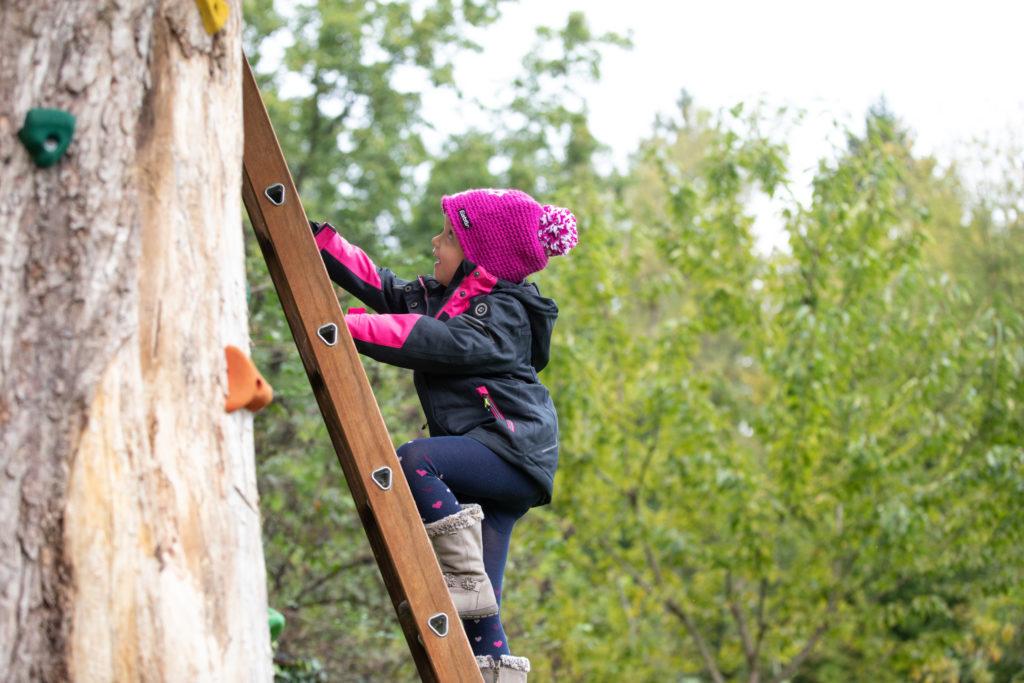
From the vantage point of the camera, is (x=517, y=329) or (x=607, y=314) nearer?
(x=517, y=329)

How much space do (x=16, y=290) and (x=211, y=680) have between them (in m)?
0.65

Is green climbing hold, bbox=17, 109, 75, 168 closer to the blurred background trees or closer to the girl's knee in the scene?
the girl's knee

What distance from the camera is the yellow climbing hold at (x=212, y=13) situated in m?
1.58

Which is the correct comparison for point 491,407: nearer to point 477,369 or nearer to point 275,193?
point 477,369

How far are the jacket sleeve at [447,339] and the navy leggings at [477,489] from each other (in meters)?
0.20

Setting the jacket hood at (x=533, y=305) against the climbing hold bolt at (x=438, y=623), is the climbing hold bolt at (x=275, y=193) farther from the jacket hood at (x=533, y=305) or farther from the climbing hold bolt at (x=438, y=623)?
the climbing hold bolt at (x=438, y=623)

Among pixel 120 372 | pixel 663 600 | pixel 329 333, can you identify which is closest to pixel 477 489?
pixel 329 333

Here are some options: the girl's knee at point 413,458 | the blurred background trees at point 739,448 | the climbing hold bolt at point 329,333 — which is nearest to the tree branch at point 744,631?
the blurred background trees at point 739,448

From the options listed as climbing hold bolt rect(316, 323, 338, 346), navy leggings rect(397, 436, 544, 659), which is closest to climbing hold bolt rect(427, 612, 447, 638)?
navy leggings rect(397, 436, 544, 659)

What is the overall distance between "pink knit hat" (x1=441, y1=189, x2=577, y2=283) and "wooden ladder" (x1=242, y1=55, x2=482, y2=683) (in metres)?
0.51

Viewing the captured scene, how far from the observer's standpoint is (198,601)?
4.68 ft

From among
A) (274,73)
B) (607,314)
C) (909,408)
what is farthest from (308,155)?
(909,408)

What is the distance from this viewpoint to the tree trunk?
1.35m

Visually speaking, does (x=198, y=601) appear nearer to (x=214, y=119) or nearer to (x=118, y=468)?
(x=118, y=468)
